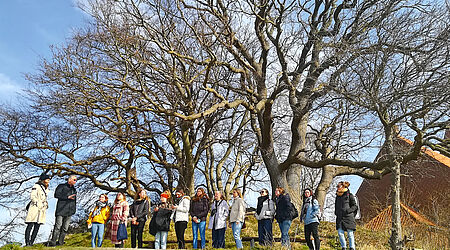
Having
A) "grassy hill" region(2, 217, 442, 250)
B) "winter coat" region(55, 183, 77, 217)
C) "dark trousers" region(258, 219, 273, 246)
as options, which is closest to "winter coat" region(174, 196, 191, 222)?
"grassy hill" region(2, 217, 442, 250)

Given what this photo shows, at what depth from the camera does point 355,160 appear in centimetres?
1379

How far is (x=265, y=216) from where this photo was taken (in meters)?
10.9

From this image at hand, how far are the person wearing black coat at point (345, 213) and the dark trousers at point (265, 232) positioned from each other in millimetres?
1885

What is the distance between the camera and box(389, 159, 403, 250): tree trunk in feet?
32.3

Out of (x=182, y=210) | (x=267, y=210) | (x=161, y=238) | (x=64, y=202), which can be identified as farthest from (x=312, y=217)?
(x=64, y=202)

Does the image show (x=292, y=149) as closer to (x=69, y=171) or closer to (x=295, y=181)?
(x=295, y=181)

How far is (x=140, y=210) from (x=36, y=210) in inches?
98.7

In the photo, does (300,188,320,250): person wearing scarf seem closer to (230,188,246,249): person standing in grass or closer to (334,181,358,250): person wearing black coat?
(334,181,358,250): person wearing black coat

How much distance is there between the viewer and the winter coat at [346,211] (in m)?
9.70

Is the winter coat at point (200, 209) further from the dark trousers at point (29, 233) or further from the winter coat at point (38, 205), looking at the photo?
the dark trousers at point (29, 233)

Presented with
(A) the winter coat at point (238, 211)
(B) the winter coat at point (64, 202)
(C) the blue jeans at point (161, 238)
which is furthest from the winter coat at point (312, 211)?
(B) the winter coat at point (64, 202)

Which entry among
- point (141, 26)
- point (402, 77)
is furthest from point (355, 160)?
point (141, 26)

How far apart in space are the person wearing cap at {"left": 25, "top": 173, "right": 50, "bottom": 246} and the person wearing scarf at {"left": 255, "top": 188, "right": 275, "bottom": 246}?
5.52 m

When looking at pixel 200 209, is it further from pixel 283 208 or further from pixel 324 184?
pixel 324 184
